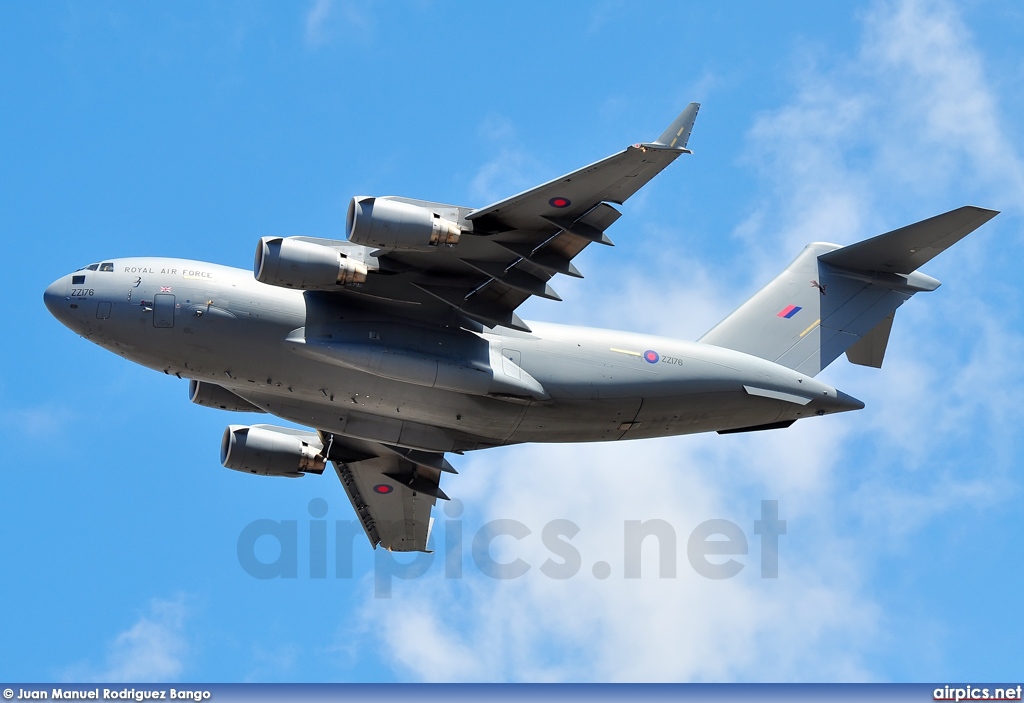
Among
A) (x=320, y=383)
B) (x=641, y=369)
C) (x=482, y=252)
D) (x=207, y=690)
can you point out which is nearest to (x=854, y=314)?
(x=641, y=369)

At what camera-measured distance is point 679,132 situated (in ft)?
55.8

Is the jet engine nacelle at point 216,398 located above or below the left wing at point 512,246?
below

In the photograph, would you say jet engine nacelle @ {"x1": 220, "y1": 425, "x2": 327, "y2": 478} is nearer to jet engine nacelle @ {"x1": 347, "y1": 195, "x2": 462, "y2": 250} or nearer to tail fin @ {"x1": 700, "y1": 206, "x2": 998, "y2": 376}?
jet engine nacelle @ {"x1": 347, "y1": 195, "x2": 462, "y2": 250}

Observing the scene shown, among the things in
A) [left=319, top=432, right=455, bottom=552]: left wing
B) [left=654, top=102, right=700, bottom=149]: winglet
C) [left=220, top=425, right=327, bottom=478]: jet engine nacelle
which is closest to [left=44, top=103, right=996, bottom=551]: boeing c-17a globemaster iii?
[left=654, top=102, right=700, bottom=149]: winglet

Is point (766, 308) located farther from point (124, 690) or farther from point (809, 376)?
point (124, 690)

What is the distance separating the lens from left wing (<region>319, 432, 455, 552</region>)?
73.7ft

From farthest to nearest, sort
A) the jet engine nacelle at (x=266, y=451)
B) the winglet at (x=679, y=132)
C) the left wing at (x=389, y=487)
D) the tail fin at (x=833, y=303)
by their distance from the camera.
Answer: the left wing at (x=389, y=487), the jet engine nacelle at (x=266, y=451), the tail fin at (x=833, y=303), the winglet at (x=679, y=132)

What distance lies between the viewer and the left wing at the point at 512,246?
1731 centimetres

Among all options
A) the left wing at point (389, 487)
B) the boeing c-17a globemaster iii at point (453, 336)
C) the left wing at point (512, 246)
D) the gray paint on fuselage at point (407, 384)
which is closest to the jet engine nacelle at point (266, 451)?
the left wing at point (389, 487)

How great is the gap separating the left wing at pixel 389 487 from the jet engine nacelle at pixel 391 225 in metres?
5.17

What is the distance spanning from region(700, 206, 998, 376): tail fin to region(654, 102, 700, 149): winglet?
499 cm

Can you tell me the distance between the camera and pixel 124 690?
17.0 meters

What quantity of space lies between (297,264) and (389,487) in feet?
20.9

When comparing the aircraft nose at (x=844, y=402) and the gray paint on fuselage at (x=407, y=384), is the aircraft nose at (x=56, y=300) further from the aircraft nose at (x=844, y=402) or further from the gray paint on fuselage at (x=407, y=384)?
the aircraft nose at (x=844, y=402)
